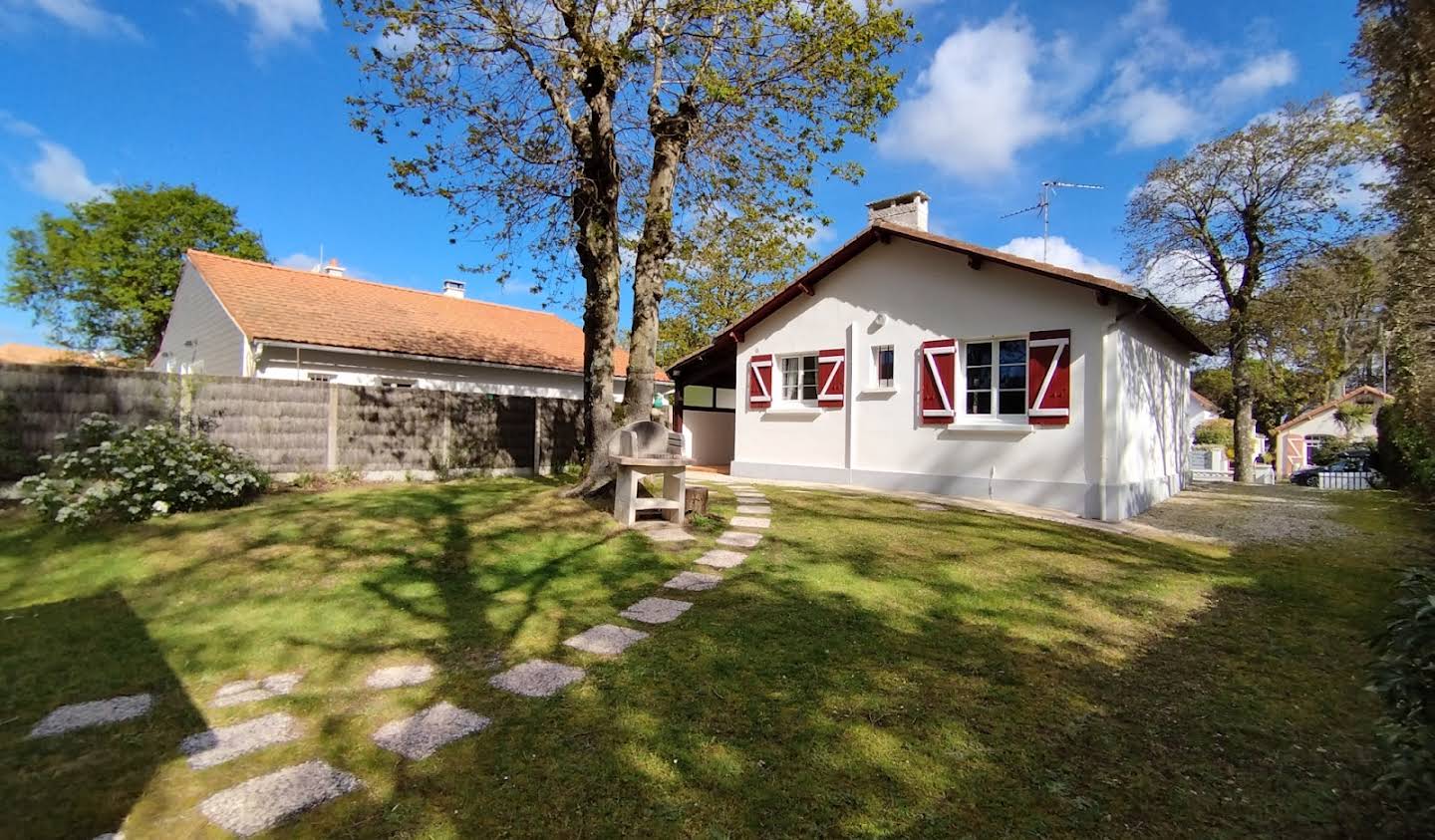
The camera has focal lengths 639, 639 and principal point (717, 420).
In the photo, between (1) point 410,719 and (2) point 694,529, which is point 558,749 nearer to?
(1) point 410,719

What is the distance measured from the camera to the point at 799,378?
→ 45.0 ft

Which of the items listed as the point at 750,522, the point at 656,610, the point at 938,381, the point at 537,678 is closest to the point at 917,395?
the point at 938,381

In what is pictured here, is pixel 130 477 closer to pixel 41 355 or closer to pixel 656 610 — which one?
pixel 656 610

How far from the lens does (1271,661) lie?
4188mm

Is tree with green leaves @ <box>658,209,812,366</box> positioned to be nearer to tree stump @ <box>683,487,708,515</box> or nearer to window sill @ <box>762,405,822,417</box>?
window sill @ <box>762,405,822,417</box>

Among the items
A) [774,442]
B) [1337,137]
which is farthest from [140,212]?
[1337,137]

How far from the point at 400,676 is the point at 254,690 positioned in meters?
0.74

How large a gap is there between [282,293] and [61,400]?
29.0 ft

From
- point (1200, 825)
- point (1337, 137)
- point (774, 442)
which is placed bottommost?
point (1200, 825)

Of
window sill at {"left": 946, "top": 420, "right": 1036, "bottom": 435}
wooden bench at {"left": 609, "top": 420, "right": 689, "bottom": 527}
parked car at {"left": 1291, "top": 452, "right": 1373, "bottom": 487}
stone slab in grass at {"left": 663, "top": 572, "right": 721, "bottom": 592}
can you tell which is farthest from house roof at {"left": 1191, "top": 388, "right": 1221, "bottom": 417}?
stone slab in grass at {"left": 663, "top": 572, "right": 721, "bottom": 592}

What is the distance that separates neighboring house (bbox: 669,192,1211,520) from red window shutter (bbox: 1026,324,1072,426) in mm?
21

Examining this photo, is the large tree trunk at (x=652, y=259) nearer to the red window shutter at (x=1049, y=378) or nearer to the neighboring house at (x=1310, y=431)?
the red window shutter at (x=1049, y=378)

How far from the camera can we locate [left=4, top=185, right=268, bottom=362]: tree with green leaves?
28.4 m

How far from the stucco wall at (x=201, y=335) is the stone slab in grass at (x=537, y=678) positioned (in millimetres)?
14149
